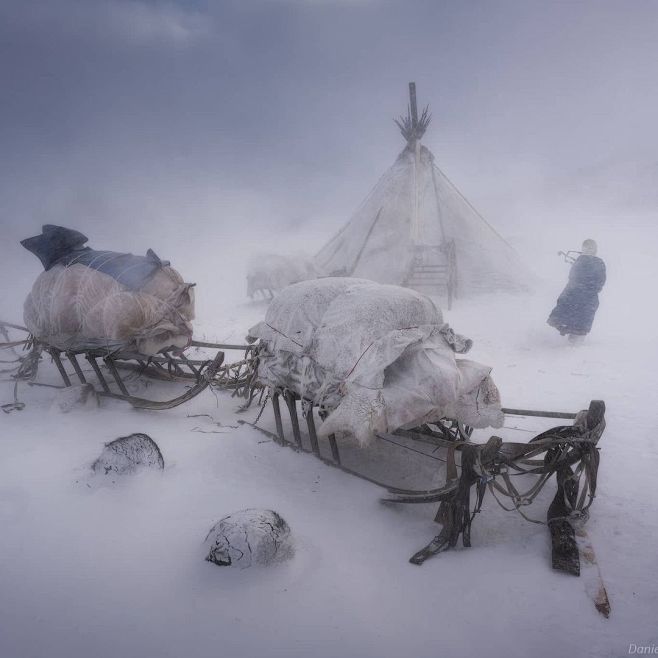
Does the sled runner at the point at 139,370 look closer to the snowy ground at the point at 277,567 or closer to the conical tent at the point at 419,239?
the snowy ground at the point at 277,567

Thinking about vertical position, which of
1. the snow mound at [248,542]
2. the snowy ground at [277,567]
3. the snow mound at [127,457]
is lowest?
the snowy ground at [277,567]

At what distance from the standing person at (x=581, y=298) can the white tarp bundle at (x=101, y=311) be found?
22.2 feet

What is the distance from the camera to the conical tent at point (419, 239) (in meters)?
10.5

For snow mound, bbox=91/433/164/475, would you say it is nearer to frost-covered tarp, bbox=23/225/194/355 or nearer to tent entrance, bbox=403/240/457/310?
frost-covered tarp, bbox=23/225/194/355

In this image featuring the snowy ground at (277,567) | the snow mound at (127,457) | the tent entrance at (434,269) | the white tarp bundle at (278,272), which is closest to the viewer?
the snowy ground at (277,567)

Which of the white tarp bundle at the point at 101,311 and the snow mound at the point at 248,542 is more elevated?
the white tarp bundle at the point at 101,311

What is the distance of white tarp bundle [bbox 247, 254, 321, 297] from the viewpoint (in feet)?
38.0

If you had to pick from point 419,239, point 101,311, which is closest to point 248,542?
point 101,311

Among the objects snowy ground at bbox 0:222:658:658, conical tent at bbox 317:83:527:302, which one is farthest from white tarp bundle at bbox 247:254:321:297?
snowy ground at bbox 0:222:658:658

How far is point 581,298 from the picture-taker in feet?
21.6

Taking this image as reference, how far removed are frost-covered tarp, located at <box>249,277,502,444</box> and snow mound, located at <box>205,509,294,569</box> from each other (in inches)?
28.3

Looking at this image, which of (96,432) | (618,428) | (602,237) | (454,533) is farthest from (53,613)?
(602,237)

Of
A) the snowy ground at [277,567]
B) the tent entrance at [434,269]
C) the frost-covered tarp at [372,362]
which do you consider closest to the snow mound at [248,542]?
the snowy ground at [277,567]

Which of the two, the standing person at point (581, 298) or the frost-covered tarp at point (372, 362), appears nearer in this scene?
the frost-covered tarp at point (372, 362)
